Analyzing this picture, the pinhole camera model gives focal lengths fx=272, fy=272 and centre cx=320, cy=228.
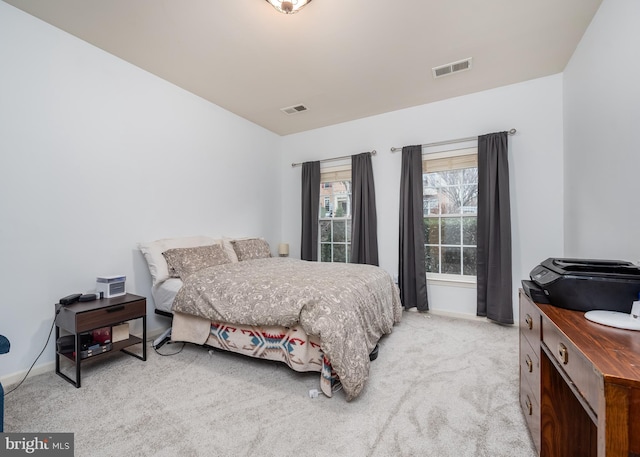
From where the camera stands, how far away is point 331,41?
2441 mm

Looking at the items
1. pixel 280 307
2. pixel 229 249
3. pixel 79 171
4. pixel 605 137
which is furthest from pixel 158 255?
pixel 605 137

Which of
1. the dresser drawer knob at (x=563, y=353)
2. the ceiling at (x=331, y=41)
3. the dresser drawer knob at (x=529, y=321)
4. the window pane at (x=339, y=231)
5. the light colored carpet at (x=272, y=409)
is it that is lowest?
the light colored carpet at (x=272, y=409)

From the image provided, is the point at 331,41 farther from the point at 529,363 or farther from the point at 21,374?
the point at 21,374

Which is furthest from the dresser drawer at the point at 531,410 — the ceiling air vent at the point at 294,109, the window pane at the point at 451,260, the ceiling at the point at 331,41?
the ceiling air vent at the point at 294,109

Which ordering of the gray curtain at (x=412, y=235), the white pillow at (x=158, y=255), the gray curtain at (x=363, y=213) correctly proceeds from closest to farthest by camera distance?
the white pillow at (x=158, y=255), the gray curtain at (x=412, y=235), the gray curtain at (x=363, y=213)

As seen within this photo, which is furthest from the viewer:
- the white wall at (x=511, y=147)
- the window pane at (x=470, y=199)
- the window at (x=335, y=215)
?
the window at (x=335, y=215)

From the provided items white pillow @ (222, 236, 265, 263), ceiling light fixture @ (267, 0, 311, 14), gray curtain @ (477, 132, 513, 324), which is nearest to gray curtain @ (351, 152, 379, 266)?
gray curtain @ (477, 132, 513, 324)

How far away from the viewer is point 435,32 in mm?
2346

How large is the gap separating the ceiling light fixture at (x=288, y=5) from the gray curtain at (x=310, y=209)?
8.31ft

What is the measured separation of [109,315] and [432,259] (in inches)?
141

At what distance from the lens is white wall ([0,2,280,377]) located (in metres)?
2.07

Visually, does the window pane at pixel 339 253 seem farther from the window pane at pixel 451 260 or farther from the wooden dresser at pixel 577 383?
the wooden dresser at pixel 577 383

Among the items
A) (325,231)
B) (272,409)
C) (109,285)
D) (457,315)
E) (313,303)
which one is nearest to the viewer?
(272,409)

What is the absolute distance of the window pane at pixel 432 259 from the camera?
3705 mm
